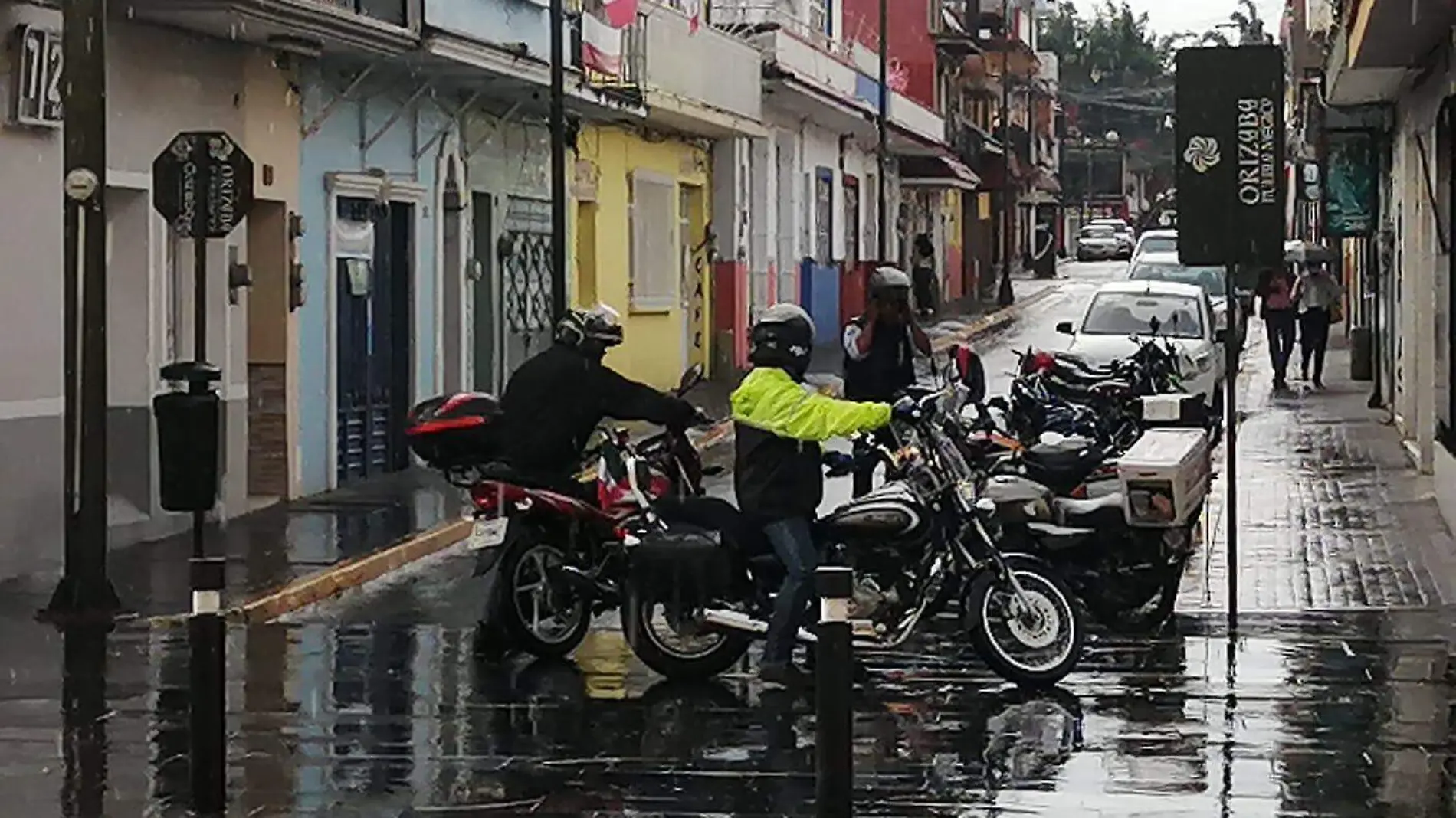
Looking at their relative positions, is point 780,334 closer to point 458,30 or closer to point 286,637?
point 286,637

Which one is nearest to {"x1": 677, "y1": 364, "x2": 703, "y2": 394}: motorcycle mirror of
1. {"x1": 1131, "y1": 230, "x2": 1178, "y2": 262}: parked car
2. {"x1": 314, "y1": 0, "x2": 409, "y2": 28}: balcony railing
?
{"x1": 314, "y1": 0, "x2": 409, "y2": 28}: balcony railing

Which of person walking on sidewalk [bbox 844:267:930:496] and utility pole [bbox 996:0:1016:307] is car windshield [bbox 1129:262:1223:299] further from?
person walking on sidewalk [bbox 844:267:930:496]

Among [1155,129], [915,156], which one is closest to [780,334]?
[915,156]

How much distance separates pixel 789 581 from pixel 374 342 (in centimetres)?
1163

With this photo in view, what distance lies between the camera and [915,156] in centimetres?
5419

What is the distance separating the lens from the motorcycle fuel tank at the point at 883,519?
11281mm

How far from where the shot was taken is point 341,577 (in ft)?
51.0

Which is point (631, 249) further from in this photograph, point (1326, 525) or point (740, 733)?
point (740, 733)

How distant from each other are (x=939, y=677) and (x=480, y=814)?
11.7ft

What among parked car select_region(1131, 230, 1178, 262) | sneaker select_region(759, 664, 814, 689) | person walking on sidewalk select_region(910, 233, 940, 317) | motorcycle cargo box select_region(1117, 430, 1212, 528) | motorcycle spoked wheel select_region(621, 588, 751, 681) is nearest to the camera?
sneaker select_region(759, 664, 814, 689)

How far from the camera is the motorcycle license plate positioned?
12055 millimetres

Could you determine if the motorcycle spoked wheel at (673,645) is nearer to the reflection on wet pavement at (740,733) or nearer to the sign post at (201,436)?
the reflection on wet pavement at (740,733)

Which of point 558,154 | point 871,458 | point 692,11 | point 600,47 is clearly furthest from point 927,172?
point 871,458

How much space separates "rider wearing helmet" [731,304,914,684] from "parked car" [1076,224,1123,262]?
7527 cm
